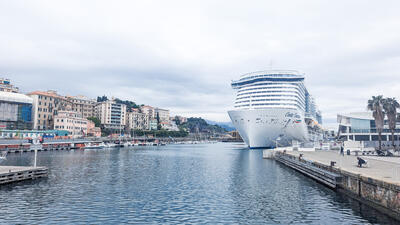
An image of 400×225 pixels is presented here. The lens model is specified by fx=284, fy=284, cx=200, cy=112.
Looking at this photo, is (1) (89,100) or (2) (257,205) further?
(1) (89,100)

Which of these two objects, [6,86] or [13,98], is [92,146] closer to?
[13,98]

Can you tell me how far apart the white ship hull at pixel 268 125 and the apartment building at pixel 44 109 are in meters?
88.8

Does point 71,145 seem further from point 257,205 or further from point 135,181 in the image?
point 257,205

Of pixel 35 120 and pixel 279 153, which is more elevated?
pixel 35 120

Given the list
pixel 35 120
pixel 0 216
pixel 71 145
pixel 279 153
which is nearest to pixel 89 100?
pixel 35 120

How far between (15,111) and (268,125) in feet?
330

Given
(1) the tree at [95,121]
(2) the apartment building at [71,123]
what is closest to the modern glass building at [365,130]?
(2) the apartment building at [71,123]

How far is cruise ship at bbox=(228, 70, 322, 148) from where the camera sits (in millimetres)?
74619

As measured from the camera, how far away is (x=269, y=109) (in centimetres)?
7338

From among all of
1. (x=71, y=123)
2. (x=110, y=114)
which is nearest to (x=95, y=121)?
(x=110, y=114)

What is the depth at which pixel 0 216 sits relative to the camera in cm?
1831

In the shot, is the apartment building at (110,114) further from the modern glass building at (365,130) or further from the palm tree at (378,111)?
the palm tree at (378,111)

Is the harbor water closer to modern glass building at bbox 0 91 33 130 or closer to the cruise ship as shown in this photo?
the cruise ship

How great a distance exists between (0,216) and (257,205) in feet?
58.2
